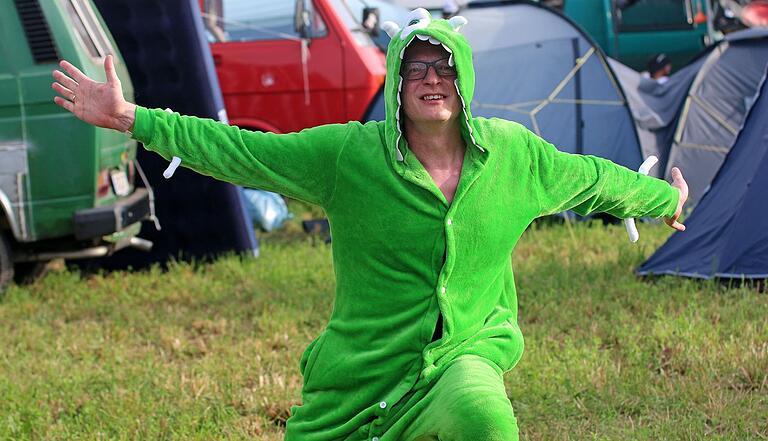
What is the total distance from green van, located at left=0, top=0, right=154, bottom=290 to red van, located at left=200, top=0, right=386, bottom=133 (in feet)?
10.3

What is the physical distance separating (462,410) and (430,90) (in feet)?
2.93

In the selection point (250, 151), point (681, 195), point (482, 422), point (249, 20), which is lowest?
point (249, 20)

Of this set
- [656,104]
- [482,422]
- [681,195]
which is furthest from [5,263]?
[656,104]

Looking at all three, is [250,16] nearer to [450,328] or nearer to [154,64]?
[154,64]

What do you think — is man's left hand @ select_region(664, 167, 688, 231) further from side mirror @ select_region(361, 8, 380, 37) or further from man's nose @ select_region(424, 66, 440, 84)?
side mirror @ select_region(361, 8, 380, 37)

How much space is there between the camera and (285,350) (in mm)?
5410

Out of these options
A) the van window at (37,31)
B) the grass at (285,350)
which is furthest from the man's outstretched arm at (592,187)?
the van window at (37,31)

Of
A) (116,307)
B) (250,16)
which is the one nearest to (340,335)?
(116,307)

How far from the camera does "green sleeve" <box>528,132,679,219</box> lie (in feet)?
10.3

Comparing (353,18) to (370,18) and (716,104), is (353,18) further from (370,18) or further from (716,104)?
(716,104)

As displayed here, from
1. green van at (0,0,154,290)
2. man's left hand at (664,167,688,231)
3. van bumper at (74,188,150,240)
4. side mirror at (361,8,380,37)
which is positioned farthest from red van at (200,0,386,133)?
man's left hand at (664,167,688,231)

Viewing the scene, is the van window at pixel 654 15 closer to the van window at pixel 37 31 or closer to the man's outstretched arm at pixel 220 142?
the van window at pixel 37 31

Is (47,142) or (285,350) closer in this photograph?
(285,350)

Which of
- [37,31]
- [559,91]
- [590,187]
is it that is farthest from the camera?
[559,91]
